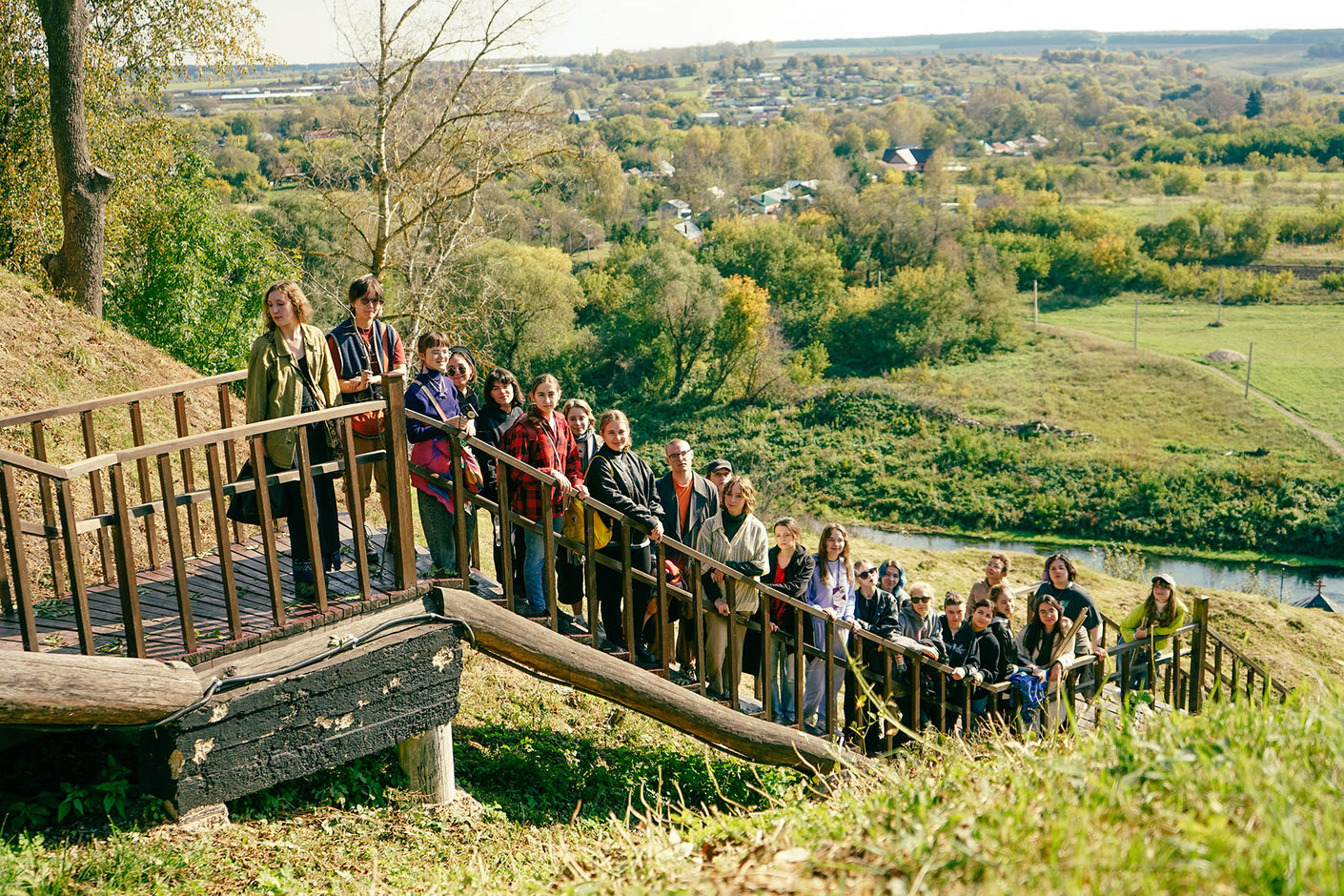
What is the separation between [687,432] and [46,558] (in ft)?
142

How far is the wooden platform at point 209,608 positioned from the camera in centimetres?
516

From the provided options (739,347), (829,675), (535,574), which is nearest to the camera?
(535,574)

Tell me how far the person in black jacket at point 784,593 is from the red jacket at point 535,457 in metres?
1.51

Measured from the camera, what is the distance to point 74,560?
4562 mm

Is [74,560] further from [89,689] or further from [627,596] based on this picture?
[627,596]

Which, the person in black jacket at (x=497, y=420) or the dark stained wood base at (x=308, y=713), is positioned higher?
the person in black jacket at (x=497, y=420)

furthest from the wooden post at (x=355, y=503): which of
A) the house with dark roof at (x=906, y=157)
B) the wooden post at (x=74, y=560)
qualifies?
the house with dark roof at (x=906, y=157)

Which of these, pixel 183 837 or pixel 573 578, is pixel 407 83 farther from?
pixel 183 837

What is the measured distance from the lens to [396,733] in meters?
5.70

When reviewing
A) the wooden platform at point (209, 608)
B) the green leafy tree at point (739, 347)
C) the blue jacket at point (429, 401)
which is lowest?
the green leafy tree at point (739, 347)

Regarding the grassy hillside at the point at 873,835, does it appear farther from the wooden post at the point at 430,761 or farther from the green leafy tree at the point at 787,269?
the green leafy tree at the point at 787,269

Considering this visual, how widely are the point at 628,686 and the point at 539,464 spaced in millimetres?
1476

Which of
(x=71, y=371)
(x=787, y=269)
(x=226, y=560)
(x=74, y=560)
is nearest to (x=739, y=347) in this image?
(x=787, y=269)

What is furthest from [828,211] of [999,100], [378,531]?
[999,100]
